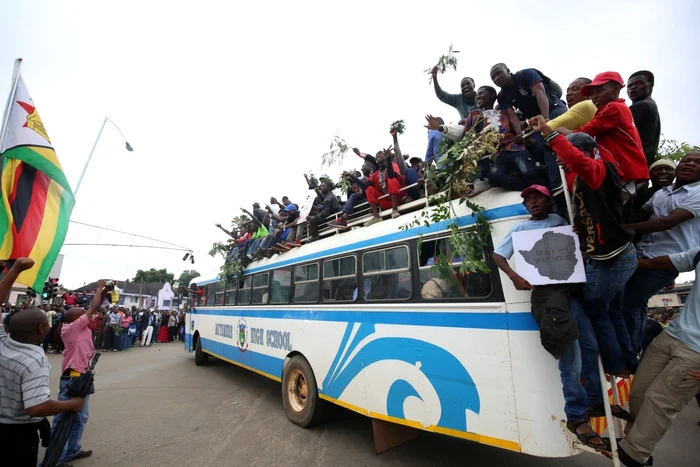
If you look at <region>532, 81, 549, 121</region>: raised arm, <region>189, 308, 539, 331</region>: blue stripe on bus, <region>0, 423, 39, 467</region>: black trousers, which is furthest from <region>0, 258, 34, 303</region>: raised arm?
<region>532, 81, 549, 121</region>: raised arm

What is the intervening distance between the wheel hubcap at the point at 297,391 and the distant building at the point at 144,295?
36824mm

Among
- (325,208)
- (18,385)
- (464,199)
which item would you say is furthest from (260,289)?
(464,199)

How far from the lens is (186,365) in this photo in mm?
11625

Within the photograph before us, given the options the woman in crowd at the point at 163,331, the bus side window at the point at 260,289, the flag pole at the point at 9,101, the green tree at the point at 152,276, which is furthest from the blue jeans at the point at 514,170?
the green tree at the point at 152,276

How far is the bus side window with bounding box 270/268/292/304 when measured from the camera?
21.1 feet

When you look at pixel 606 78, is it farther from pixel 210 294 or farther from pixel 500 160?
pixel 210 294

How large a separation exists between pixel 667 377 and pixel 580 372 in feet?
1.76

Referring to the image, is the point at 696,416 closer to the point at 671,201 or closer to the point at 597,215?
the point at 671,201

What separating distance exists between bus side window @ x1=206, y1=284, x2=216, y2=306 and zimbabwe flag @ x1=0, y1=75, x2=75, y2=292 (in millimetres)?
6311

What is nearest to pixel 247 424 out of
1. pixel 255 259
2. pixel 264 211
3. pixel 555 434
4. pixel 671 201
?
pixel 255 259

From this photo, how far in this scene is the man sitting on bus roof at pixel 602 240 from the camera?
2357mm

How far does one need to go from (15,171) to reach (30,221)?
2.44 ft

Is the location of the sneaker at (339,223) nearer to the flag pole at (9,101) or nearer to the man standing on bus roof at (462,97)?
the man standing on bus roof at (462,97)

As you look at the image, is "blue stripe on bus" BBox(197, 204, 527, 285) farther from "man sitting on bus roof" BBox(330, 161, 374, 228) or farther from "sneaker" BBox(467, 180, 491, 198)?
"man sitting on bus roof" BBox(330, 161, 374, 228)
